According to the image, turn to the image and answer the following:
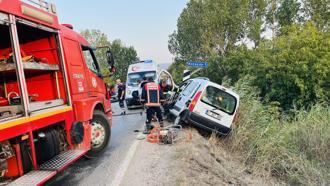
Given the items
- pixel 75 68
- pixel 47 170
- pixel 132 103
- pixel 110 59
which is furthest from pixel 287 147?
pixel 132 103

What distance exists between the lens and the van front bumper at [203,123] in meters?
7.13

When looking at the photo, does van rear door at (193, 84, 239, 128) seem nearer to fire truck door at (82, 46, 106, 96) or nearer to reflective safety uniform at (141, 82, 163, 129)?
reflective safety uniform at (141, 82, 163, 129)

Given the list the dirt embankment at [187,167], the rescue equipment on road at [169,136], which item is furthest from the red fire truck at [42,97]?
the rescue equipment on road at [169,136]

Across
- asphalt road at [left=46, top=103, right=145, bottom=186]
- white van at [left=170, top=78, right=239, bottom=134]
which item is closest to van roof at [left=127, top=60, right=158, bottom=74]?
white van at [left=170, top=78, right=239, bottom=134]

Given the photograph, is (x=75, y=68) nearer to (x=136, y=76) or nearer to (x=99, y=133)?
(x=99, y=133)

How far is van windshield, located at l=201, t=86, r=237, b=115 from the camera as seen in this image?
733 centimetres

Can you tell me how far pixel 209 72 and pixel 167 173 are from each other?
926 inches

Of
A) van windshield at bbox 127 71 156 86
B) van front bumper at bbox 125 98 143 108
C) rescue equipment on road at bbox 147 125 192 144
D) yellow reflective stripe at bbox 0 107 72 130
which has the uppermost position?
van windshield at bbox 127 71 156 86

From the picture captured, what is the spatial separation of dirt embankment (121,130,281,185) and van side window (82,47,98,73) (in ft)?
7.32

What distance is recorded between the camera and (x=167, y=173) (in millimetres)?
4547

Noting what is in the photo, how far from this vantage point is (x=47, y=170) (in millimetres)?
3828

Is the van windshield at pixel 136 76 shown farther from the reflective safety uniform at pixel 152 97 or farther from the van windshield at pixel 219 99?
the van windshield at pixel 219 99

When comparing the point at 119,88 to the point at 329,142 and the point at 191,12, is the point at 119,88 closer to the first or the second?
the point at 329,142

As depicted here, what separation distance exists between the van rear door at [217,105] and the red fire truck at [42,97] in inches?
107
